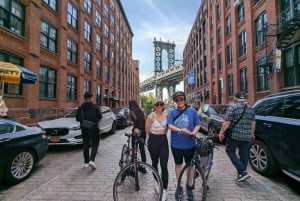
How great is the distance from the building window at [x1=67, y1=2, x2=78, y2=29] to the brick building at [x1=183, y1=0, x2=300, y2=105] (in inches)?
573

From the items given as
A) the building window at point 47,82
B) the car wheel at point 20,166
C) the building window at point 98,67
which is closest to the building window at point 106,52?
the building window at point 98,67

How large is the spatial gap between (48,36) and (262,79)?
15896 mm

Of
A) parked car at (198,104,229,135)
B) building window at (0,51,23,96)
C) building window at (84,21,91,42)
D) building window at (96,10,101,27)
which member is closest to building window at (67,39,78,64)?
building window at (84,21,91,42)

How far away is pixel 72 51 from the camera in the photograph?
2011 cm

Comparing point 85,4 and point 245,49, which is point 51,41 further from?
point 245,49

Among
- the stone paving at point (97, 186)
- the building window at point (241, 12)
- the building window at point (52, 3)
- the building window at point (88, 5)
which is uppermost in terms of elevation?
the building window at point (88, 5)

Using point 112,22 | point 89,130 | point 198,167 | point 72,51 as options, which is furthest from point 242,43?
point 112,22

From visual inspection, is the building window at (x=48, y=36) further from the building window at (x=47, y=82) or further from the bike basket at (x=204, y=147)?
the bike basket at (x=204, y=147)

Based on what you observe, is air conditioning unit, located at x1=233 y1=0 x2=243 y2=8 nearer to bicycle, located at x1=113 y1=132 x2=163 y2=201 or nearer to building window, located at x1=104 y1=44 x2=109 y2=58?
building window, located at x1=104 y1=44 x2=109 y2=58

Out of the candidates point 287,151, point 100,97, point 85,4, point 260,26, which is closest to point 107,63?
point 100,97

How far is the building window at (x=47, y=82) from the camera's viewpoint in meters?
15.4

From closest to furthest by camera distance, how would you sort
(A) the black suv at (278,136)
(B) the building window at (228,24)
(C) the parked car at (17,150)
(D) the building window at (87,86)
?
(A) the black suv at (278,136) < (C) the parked car at (17,150) < (D) the building window at (87,86) < (B) the building window at (228,24)

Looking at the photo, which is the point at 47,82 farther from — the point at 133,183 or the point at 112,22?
the point at 112,22

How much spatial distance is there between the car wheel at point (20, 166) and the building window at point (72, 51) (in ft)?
50.9
